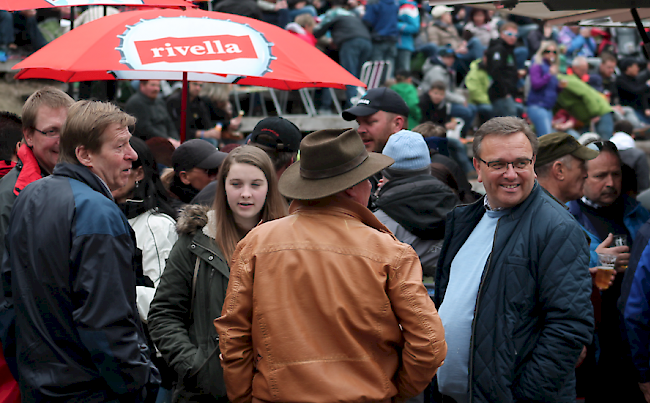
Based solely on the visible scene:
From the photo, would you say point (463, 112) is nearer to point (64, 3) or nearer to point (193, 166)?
point (193, 166)

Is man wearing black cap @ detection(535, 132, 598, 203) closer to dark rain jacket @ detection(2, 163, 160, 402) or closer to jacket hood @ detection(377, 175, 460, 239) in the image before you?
jacket hood @ detection(377, 175, 460, 239)

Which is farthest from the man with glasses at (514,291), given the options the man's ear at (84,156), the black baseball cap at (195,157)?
the black baseball cap at (195,157)

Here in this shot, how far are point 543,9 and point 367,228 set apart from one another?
3.36 meters

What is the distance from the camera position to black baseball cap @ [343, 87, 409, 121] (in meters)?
4.83

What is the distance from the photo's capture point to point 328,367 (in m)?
2.24

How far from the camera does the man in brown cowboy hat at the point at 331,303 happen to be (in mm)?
2232

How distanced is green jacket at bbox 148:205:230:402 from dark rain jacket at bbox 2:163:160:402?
43 cm

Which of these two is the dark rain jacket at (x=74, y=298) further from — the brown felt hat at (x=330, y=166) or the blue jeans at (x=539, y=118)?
the blue jeans at (x=539, y=118)

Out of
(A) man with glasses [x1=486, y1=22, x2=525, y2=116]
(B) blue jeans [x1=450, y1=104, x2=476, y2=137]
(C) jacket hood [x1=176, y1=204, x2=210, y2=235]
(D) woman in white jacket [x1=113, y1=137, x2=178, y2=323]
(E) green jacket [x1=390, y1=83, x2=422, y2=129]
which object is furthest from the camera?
(B) blue jeans [x1=450, y1=104, x2=476, y2=137]

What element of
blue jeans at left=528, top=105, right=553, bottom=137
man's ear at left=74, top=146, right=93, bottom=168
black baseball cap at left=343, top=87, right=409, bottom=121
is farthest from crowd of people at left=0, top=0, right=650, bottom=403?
blue jeans at left=528, top=105, right=553, bottom=137

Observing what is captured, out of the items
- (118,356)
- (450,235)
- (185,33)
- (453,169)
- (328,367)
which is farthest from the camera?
(453,169)

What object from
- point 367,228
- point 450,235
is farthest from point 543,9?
point 367,228

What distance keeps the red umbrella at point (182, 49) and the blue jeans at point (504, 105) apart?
26.0 ft

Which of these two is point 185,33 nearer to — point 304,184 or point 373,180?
point 373,180
